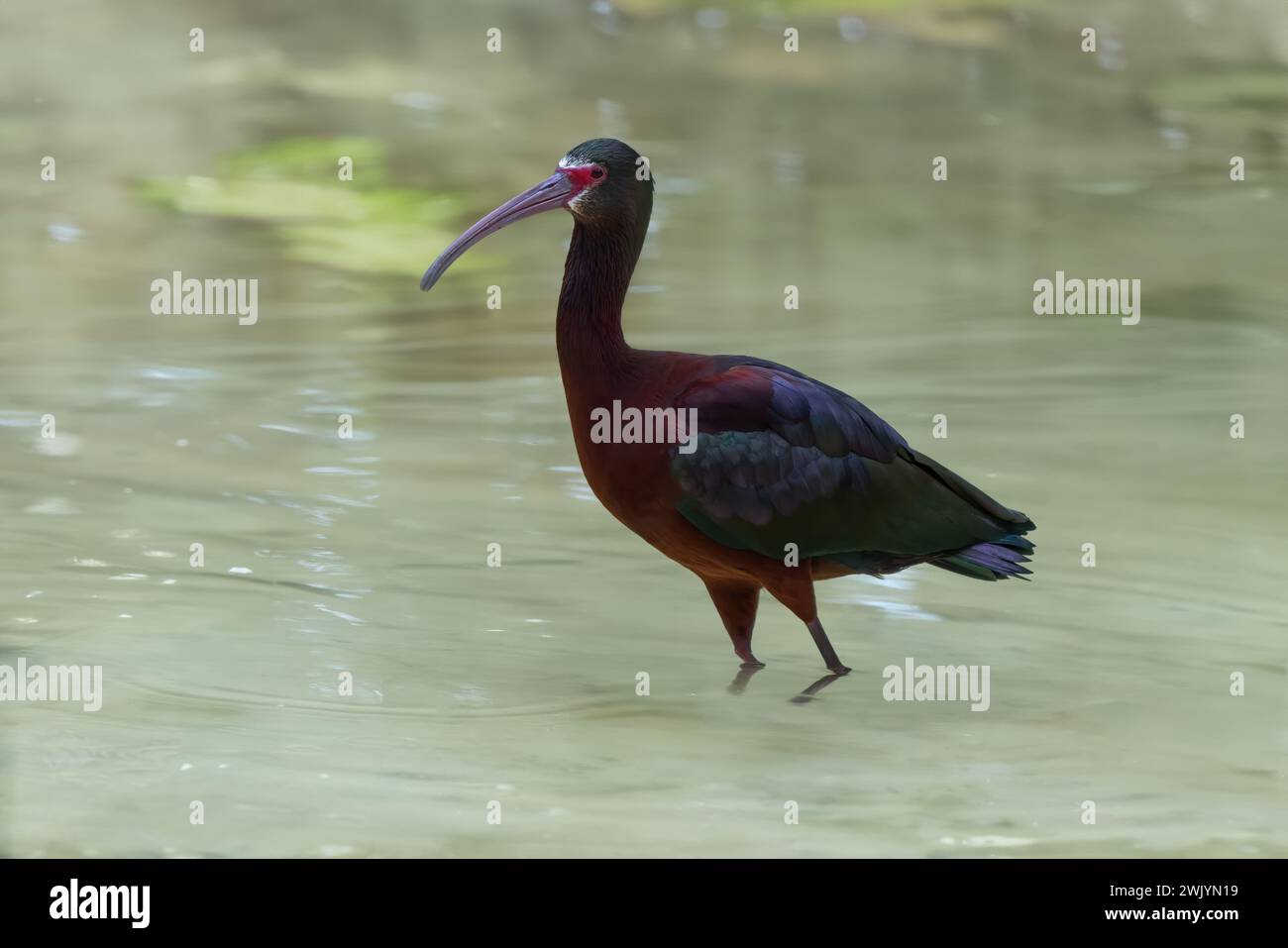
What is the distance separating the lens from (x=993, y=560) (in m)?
7.35

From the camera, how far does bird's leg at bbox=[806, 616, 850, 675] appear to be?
722 cm

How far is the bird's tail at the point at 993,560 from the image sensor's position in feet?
24.0

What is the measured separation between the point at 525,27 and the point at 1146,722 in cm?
1179

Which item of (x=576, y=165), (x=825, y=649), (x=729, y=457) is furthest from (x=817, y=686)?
(x=576, y=165)

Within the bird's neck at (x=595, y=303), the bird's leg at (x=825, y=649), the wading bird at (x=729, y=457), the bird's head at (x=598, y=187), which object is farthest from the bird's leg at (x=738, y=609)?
the bird's head at (x=598, y=187)

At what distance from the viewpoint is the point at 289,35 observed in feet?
57.0

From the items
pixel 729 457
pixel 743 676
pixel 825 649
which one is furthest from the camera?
pixel 743 676

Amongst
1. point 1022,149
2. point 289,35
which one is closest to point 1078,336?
point 1022,149

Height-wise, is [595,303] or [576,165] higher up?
[576,165]

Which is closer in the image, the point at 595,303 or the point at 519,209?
the point at 595,303

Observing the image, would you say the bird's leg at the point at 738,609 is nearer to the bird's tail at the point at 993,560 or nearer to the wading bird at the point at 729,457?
the wading bird at the point at 729,457

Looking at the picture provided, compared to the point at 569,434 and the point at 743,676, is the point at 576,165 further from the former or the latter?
the point at 569,434

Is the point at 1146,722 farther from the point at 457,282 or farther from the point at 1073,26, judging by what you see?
the point at 1073,26

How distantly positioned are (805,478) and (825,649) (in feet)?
2.48
